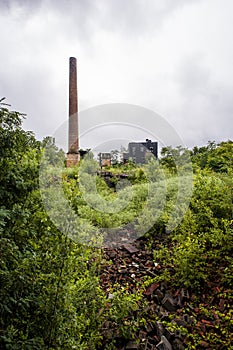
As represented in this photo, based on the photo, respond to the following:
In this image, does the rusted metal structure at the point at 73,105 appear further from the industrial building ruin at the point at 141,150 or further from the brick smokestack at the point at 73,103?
the industrial building ruin at the point at 141,150

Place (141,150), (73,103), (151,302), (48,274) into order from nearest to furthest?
(48,274), (151,302), (141,150), (73,103)

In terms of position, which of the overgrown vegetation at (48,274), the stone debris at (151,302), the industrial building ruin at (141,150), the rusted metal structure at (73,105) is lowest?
the stone debris at (151,302)

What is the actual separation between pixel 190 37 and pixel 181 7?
0.87 m

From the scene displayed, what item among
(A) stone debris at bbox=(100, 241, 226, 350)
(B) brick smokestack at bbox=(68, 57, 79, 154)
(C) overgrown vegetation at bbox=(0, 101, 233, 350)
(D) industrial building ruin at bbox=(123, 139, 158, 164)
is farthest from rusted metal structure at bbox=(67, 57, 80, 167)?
(C) overgrown vegetation at bbox=(0, 101, 233, 350)

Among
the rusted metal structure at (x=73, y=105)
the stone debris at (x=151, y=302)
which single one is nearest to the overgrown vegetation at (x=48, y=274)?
the stone debris at (x=151, y=302)

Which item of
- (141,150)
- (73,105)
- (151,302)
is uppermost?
(73,105)

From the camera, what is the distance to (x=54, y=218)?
4.76 feet

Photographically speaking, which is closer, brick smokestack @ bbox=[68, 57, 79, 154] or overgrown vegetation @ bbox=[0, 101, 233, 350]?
overgrown vegetation @ bbox=[0, 101, 233, 350]

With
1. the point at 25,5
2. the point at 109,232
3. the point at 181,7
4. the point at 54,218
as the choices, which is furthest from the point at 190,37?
the point at 54,218

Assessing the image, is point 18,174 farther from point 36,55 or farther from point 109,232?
point 36,55

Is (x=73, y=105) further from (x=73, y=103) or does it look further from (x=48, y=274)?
(x=48, y=274)

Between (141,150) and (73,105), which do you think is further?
(73,105)

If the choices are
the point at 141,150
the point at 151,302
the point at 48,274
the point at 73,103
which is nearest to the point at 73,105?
the point at 73,103

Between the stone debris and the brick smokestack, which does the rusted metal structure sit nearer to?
the brick smokestack
